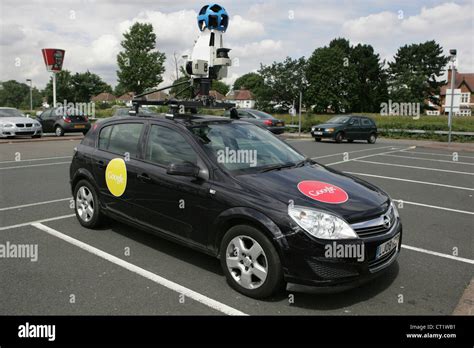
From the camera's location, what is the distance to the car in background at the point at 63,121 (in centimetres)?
2280

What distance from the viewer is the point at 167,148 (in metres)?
4.79

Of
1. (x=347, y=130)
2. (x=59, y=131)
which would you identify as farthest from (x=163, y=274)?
(x=59, y=131)

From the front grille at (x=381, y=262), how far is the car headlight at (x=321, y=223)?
0.33m

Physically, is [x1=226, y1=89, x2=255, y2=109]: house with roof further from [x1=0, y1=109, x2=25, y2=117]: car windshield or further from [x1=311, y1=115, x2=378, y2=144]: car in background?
[x1=0, y1=109, x2=25, y2=117]: car windshield

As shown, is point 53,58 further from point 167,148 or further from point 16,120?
point 167,148

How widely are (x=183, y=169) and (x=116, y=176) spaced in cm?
140

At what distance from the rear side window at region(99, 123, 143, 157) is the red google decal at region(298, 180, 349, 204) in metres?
2.11

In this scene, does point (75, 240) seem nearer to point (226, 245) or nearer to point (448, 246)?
point (226, 245)

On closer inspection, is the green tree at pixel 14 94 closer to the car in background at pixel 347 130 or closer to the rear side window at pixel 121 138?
the car in background at pixel 347 130

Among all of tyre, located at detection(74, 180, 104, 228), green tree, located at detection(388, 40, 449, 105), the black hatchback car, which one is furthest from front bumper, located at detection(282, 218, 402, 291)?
green tree, located at detection(388, 40, 449, 105)

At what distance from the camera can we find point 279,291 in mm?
3906

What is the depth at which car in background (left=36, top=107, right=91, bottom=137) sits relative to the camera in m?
22.8

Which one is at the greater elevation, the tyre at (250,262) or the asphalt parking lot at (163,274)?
the tyre at (250,262)

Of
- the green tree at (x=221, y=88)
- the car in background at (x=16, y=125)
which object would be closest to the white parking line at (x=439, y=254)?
the car in background at (x=16, y=125)
